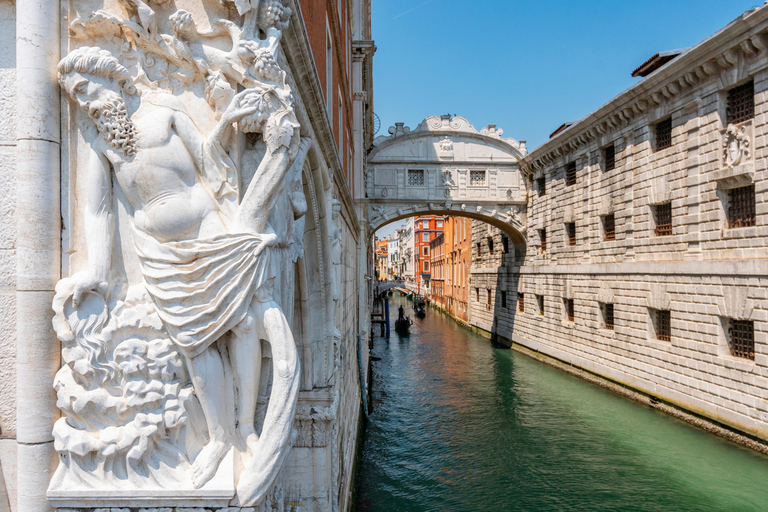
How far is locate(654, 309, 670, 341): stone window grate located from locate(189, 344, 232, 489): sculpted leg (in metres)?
12.8

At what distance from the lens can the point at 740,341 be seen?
9.70 m

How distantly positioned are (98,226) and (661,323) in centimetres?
1348

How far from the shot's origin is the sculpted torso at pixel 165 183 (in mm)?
2076

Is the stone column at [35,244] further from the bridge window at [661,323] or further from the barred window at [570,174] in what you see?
the barred window at [570,174]

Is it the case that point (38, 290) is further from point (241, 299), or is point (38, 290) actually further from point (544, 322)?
point (544, 322)

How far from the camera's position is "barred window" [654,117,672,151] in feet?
39.4

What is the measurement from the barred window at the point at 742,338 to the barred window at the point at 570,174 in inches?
325

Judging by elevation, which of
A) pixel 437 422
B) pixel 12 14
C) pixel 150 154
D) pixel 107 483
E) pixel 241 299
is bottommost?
pixel 437 422

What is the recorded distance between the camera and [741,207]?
31.8 ft

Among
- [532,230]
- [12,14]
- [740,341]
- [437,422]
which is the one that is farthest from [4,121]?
[532,230]

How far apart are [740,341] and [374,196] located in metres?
13.4

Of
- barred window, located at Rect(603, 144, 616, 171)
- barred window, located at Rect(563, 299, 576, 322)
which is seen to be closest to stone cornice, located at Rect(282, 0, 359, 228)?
barred window, located at Rect(603, 144, 616, 171)

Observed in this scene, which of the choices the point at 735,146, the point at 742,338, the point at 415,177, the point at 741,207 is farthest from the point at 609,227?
the point at 415,177

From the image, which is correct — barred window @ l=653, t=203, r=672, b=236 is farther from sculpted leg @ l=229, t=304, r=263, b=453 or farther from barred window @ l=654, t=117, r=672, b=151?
sculpted leg @ l=229, t=304, r=263, b=453
